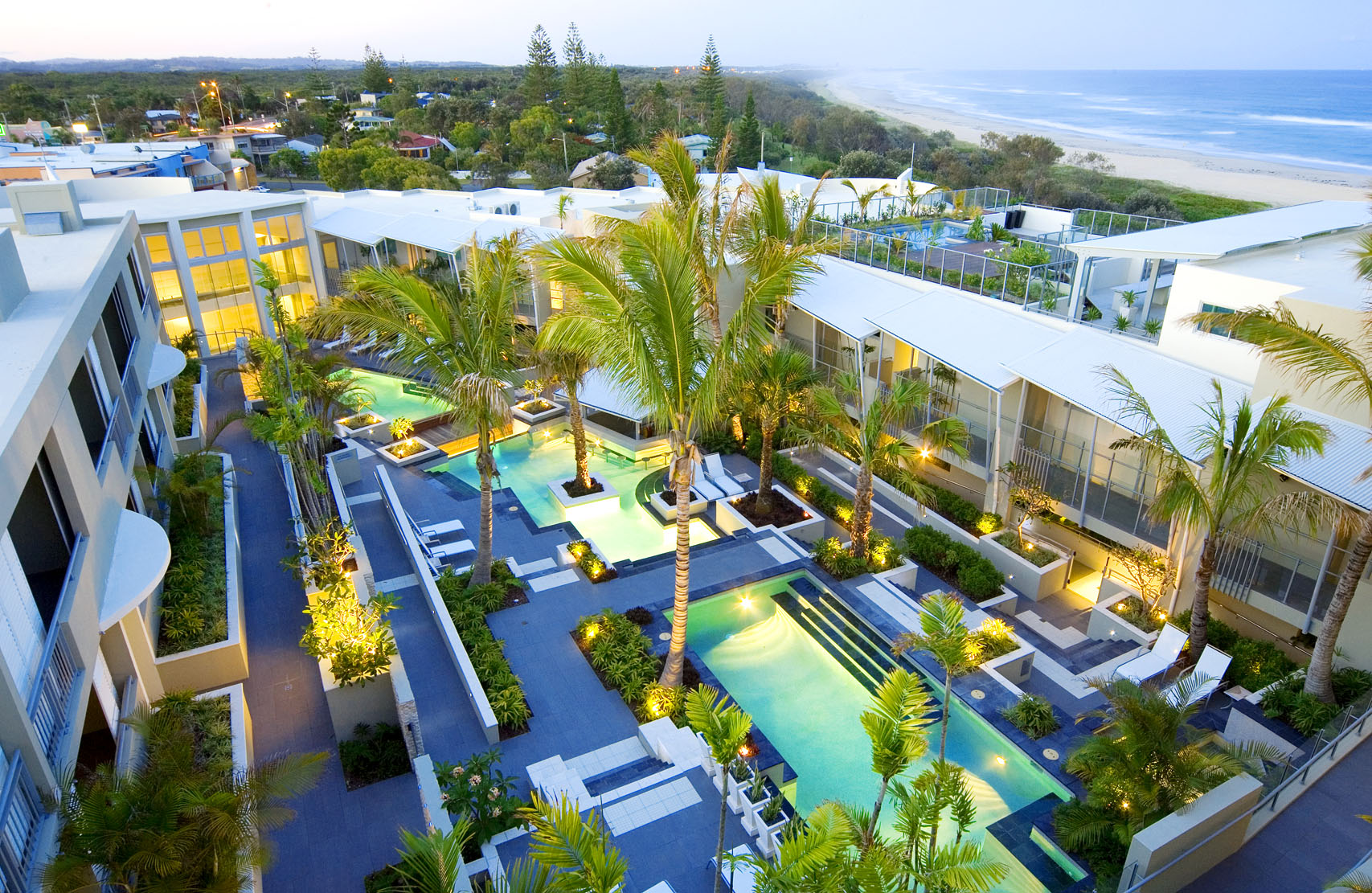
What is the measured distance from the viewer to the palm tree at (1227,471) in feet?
34.2

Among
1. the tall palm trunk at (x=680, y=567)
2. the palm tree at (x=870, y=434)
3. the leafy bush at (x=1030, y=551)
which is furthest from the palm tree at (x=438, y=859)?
the leafy bush at (x=1030, y=551)

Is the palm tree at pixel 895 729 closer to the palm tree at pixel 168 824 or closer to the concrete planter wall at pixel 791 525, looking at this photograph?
the palm tree at pixel 168 824

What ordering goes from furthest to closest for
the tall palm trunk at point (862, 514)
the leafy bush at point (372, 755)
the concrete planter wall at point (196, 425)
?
the concrete planter wall at point (196, 425) < the tall palm trunk at point (862, 514) < the leafy bush at point (372, 755)

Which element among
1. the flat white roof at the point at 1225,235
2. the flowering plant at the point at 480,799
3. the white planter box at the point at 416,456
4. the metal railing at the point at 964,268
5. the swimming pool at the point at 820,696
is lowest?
the swimming pool at the point at 820,696

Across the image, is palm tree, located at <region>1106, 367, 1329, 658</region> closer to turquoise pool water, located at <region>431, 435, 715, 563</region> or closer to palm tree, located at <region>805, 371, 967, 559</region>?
palm tree, located at <region>805, 371, 967, 559</region>

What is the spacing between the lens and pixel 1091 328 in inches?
619

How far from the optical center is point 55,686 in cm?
792

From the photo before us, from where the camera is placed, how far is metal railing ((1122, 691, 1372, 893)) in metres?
8.71

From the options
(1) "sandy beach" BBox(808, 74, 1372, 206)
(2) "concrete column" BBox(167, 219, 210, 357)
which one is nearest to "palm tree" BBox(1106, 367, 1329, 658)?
(2) "concrete column" BBox(167, 219, 210, 357)

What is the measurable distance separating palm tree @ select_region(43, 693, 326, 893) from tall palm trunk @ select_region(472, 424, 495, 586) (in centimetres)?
654

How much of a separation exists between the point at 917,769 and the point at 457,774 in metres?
6.66

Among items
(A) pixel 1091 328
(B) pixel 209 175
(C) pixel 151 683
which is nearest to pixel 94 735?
(C) pixel 151 683

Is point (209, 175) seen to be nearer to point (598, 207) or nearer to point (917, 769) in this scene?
point (598, 207)

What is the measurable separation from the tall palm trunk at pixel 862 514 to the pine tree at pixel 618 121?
64.8 m
